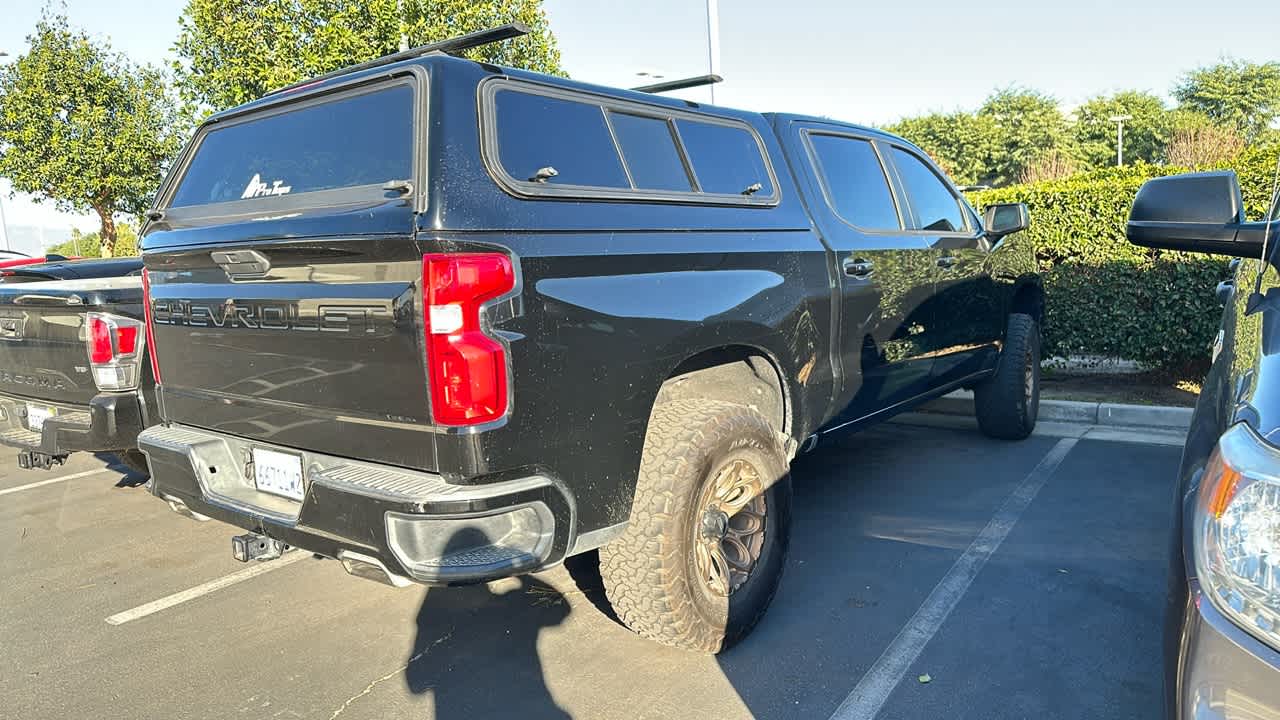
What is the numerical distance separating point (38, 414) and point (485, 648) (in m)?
3.00

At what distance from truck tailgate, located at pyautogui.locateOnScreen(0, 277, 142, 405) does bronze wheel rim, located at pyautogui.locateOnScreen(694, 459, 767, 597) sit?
3.06m

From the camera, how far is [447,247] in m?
2.34

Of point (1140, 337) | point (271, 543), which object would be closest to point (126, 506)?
point (271, 543)

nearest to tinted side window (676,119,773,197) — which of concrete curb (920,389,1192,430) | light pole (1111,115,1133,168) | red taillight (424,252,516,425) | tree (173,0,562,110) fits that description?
red taillight (424,252,516,425)

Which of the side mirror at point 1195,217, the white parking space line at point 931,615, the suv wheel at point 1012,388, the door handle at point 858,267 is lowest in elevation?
the white parking space line at point 931,615

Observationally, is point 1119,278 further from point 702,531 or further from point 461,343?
point 461,343

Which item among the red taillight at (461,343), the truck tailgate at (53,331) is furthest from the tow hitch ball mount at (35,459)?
the red taillight at (461,343)

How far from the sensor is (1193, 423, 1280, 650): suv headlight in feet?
4.45

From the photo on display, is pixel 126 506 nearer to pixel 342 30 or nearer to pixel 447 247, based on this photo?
pixel 447 247

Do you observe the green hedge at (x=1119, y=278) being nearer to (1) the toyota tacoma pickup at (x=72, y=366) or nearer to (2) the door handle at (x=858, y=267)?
(2) the door handle at (x=858, y=267)

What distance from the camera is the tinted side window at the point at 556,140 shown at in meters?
2.67

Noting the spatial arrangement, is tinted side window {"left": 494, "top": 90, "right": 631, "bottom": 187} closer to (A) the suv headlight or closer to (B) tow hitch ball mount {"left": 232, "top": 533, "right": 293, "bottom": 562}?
(B) tow hitch ball mount {"left": 232, "top": 533, "right": 293, "bottom": 562}

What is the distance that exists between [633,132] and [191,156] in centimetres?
183

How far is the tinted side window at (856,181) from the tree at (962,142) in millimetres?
47389
